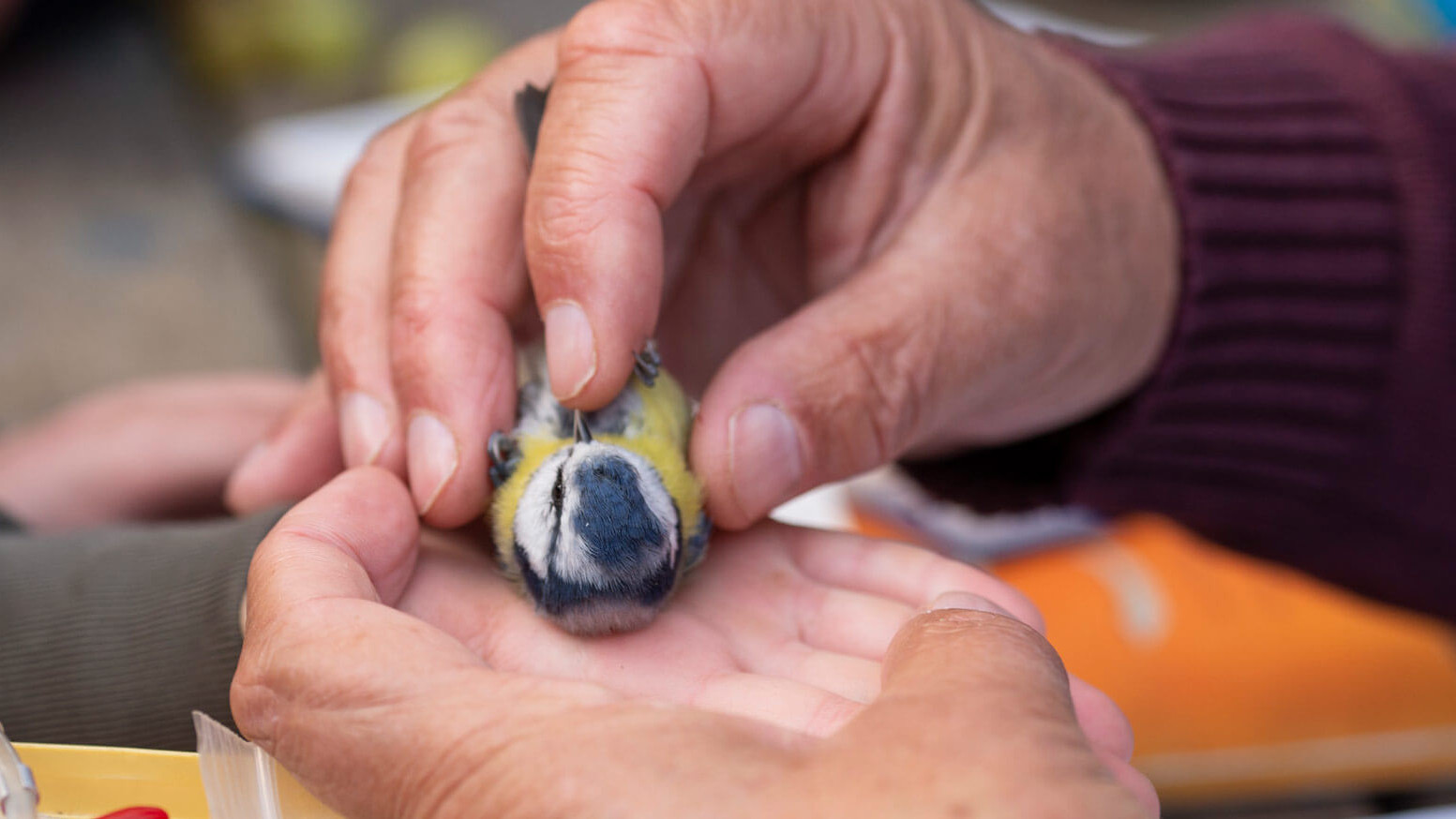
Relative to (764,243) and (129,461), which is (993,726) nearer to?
(764,243)

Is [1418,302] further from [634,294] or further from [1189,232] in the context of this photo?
[634,294]

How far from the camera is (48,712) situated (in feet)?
3.69

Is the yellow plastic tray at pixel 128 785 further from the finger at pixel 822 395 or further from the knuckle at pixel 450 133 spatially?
the knuckle at pixel 450 133

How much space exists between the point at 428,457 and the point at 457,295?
208mm

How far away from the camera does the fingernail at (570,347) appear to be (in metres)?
1.25

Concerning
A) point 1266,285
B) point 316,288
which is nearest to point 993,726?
point 1266,285

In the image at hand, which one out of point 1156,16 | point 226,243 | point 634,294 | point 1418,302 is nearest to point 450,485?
point 634,294

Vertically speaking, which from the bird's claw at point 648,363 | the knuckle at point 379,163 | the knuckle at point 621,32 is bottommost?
the bird's claw at point 648,363

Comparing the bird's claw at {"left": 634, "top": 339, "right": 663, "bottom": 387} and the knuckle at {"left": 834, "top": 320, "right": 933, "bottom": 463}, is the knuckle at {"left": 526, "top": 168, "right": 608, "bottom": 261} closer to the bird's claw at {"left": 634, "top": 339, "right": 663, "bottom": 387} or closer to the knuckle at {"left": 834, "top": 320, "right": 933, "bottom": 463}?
the bird's claw at {"left": 634, "top": 339, "right": 663, "bottom": 387}

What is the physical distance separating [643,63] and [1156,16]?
417 centimetres

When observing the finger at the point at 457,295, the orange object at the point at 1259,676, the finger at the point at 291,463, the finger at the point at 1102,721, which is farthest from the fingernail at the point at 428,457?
the orange object at the point at 1259,676

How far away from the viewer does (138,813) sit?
0.88 m

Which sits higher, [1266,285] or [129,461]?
[1266,285]

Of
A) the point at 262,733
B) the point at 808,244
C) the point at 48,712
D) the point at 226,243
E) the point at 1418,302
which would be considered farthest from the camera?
the point at 226,243
